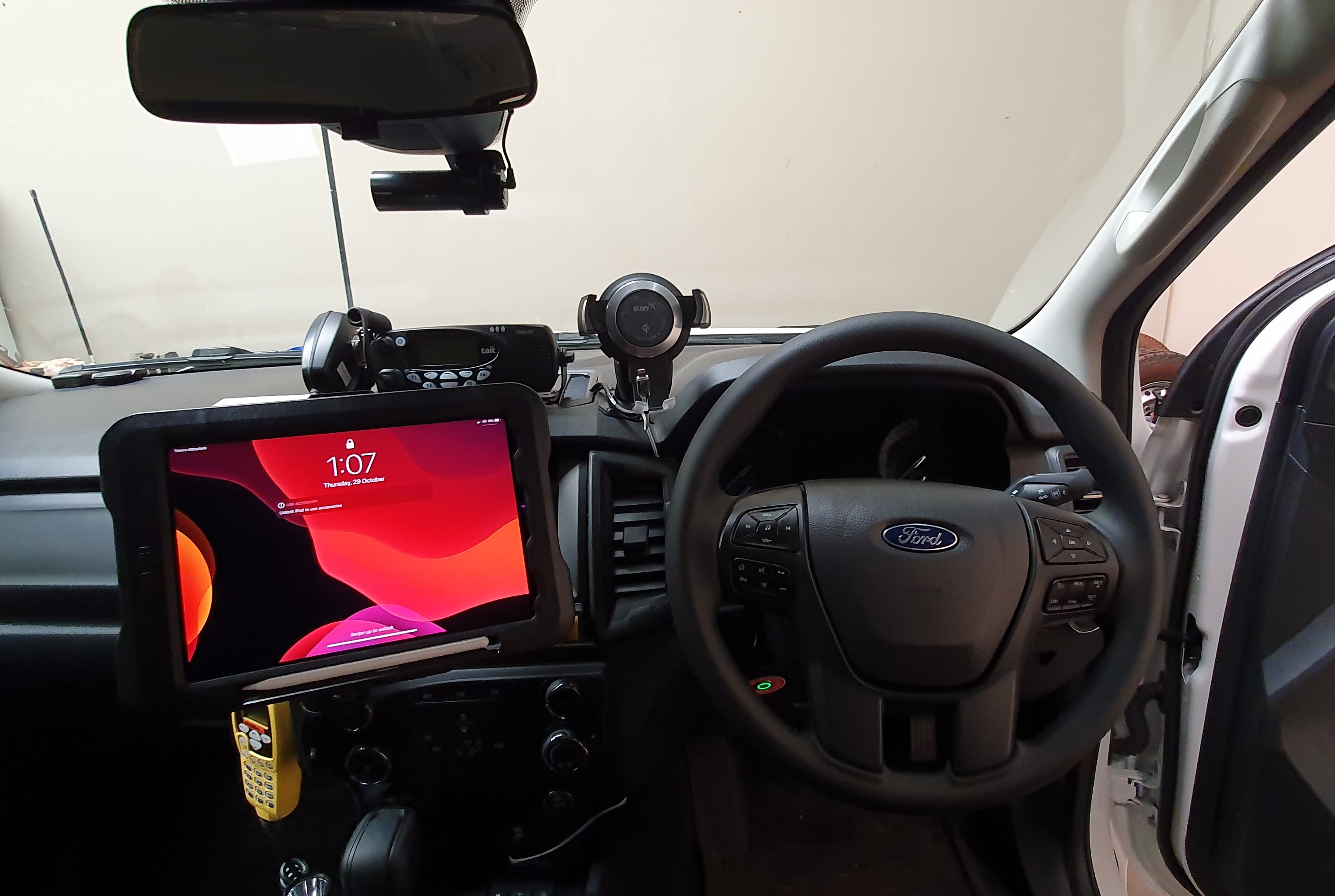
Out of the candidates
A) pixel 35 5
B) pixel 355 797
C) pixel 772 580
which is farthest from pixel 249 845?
pixel 35 5

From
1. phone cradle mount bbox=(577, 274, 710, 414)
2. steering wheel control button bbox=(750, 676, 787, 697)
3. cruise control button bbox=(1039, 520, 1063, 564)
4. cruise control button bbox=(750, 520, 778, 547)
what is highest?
phone cradle mount bbox=(577, 274, 710, 414)

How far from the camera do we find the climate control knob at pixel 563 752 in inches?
39.5

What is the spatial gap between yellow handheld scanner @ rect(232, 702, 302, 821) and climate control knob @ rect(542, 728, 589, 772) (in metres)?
0.41

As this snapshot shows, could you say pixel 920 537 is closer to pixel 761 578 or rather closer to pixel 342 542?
pixel 761 578

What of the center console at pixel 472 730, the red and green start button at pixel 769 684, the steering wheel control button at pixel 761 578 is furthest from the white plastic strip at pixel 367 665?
the red and green start button at pixel 769 684

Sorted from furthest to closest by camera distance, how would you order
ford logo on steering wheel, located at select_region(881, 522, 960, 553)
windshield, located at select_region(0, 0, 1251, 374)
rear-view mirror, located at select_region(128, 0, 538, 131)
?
windshield, located at select_region(0, 0, 1251, 374) → ford logo on steering wheel, located at select_region(881, 522, 960, 553) → rear-view mirror, located at select_region(128, 0, 538, 131)

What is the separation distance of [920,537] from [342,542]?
2.29 feet

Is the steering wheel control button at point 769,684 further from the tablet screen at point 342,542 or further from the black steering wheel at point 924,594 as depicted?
the tablet screen at point 342,542

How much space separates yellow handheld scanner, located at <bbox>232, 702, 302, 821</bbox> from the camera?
39.6 inches

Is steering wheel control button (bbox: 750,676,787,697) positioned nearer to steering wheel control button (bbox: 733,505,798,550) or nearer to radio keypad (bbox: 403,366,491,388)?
steering wheel control button (bbox: 733,505,798,550)

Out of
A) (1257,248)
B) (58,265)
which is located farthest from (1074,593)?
(58,265)

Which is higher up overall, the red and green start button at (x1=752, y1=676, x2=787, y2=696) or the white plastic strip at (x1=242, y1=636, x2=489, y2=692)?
the white plastic strip at (x1=242, y1=636, x2=489, y2=692)

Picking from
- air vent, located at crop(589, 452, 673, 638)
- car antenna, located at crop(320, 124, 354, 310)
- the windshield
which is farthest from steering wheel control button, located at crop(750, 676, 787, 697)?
car antenna, located at crop(320, 124, 354, 310)

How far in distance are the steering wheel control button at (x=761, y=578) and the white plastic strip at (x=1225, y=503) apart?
73 centimetres
